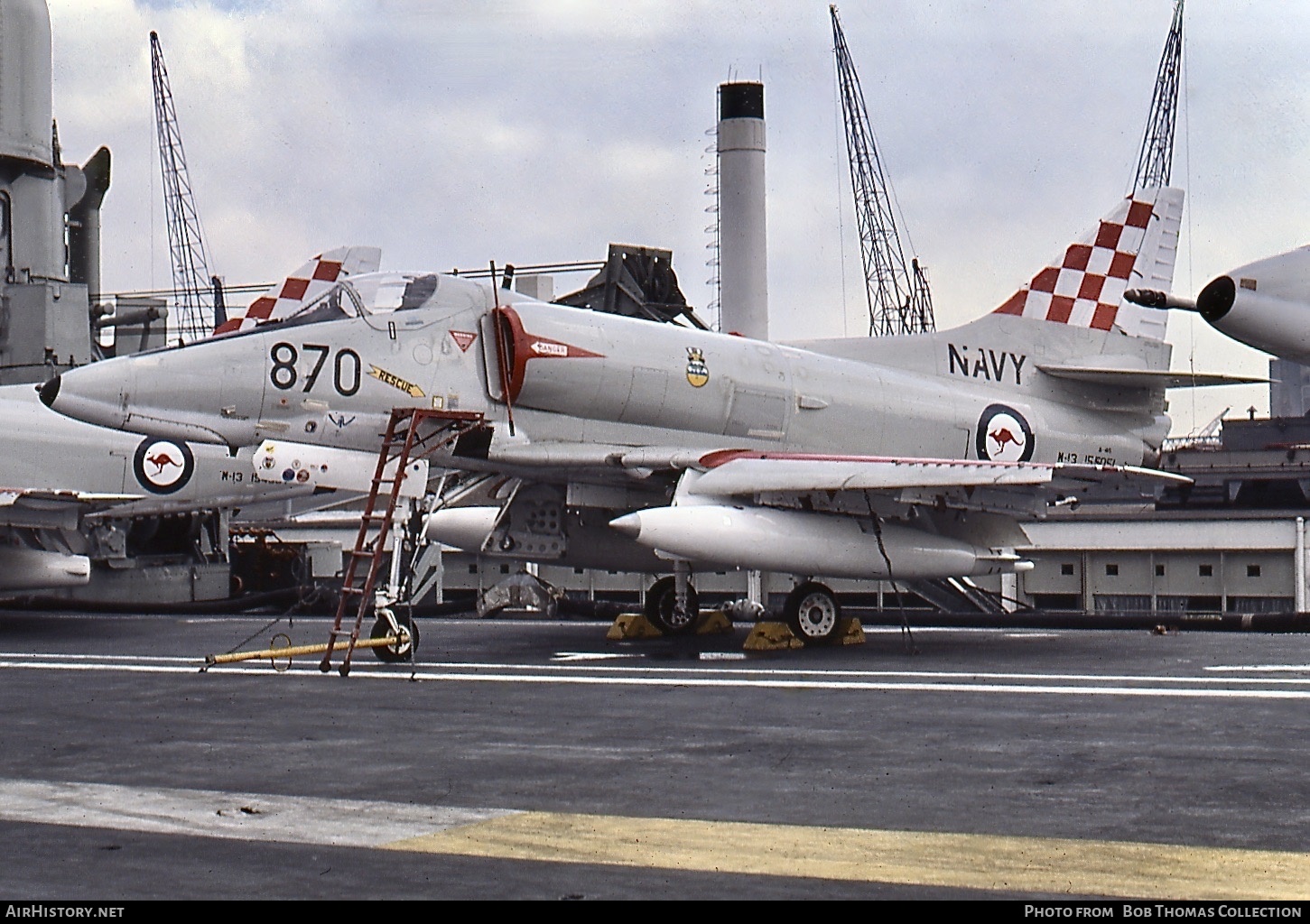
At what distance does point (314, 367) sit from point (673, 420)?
13.8ft

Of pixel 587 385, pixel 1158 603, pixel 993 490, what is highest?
pixel 587 385

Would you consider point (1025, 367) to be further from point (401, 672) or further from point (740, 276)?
point (740, 276)

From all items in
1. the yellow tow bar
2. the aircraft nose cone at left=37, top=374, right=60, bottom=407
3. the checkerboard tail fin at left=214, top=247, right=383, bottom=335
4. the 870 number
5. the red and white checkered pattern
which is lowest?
the yellow tow bar

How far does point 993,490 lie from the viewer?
16391 mm

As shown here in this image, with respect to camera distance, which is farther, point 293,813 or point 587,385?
point 587,385

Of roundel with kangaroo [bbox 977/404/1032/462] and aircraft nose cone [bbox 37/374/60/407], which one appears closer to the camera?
aircraft nose cone [bbox 37/374/60/407]

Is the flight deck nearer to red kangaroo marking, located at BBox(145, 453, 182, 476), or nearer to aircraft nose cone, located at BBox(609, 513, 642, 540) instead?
aircraft nose cone, located at BBox(609, 513, 642, 540)

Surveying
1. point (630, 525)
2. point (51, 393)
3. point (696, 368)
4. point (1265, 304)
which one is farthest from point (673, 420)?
point (1265, 304)

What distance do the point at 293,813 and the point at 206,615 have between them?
1929cm

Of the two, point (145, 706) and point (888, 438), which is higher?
point (888, 438)

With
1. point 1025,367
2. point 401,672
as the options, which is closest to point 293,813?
point 401,672

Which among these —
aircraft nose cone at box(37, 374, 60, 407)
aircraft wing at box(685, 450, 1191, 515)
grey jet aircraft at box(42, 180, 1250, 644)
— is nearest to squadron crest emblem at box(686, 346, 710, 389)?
grey jet aircraft at box(42, 180, 1250, 644)

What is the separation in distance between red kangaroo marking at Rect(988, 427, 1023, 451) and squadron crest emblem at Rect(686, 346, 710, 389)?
456 centimetres

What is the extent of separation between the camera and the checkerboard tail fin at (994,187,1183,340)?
2027cm
